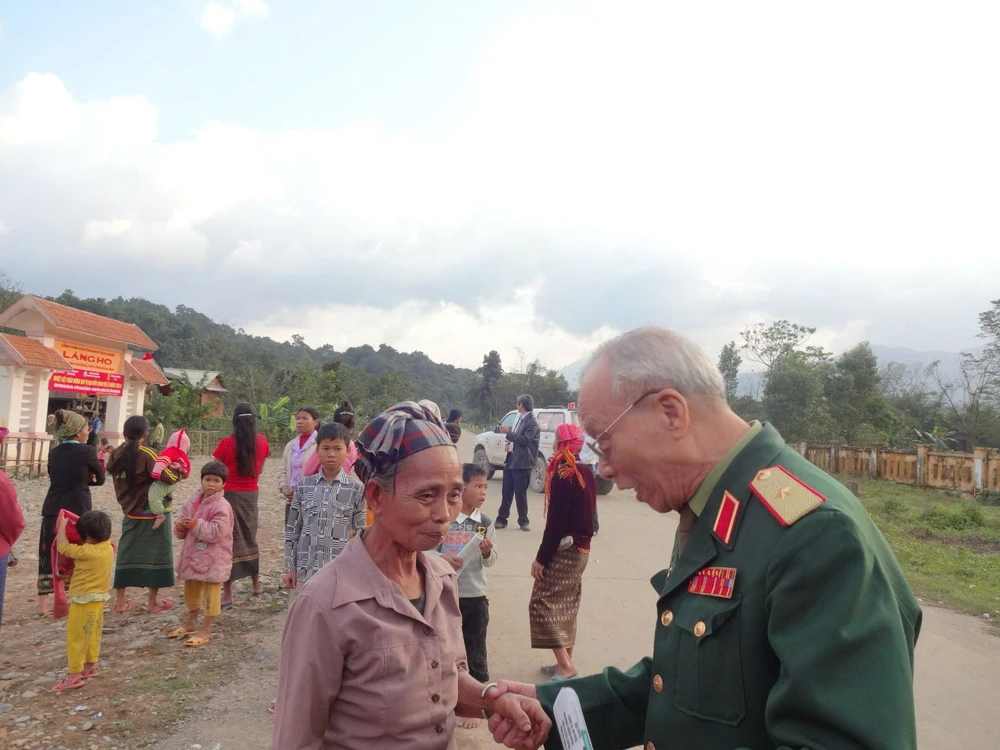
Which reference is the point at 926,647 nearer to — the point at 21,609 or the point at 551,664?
the point at 551,664

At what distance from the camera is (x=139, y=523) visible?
235 inches

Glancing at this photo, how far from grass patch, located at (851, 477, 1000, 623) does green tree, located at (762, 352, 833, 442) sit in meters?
10.9

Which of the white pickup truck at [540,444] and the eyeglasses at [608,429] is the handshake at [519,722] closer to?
the eyeglasses at [608,429]

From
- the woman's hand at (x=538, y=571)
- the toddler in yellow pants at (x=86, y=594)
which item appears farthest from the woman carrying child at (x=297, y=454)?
the woman's hand at (x=538, y=571)

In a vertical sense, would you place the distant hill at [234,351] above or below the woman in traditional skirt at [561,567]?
above

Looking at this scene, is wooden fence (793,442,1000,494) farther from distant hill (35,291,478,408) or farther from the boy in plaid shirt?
distant hill (35,291,478,408)

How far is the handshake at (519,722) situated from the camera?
6.48ft

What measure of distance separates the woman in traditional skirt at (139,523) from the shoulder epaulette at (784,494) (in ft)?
18.7

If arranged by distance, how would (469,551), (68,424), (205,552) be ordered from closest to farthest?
(469,551) < (205,552) < (68,424)

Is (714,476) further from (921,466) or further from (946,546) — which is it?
(921,466)

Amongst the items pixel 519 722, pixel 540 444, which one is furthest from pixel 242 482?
pixel 540 444

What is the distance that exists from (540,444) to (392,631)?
42.2ft

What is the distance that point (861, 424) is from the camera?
27.3 meters

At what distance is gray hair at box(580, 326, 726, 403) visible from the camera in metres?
1.62
